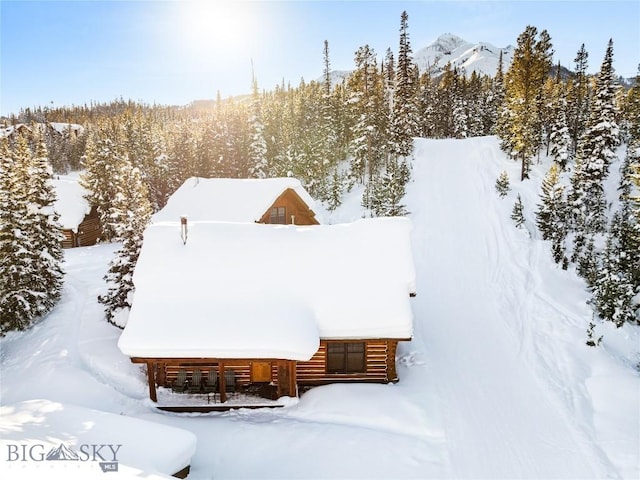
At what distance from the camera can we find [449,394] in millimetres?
15289

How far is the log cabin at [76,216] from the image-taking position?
42750 mm

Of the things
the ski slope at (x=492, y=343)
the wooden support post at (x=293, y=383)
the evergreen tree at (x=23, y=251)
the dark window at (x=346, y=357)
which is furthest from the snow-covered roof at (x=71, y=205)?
the dark window at (x=346, y=357)

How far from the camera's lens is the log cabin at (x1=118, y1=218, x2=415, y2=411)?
15.1 meters

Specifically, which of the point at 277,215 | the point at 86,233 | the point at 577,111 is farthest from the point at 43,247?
the point at 577,111

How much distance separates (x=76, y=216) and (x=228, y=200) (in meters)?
21.7

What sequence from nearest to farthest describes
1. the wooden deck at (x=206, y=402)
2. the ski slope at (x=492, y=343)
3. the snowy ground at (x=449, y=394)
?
1. the snowy ground at (x=449, y=394)
2. the ski slope at (x=492, y=343)
3. the wooden deck at (x=206, y=402)

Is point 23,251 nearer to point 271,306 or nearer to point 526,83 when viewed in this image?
point 271,306

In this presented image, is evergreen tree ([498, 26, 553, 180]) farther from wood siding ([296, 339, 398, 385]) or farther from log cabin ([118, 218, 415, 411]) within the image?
wood siding ([296, 339, 398, 385])

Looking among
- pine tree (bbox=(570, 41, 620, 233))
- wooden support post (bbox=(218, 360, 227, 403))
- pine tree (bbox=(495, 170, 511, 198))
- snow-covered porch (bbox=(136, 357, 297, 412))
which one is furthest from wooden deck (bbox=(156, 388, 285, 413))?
pine tree (bbox=(495, 170, 511, 198))

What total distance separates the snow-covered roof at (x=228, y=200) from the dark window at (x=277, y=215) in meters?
1.53

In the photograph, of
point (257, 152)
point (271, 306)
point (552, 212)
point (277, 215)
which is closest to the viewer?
point (271, 306)

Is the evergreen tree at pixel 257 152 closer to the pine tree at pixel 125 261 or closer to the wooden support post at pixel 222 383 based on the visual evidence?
the pine tree at pixel 125 261

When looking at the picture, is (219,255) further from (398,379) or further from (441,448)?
(441,448)

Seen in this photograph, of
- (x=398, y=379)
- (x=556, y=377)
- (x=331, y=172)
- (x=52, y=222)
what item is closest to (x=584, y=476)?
(x=556, y=377)
